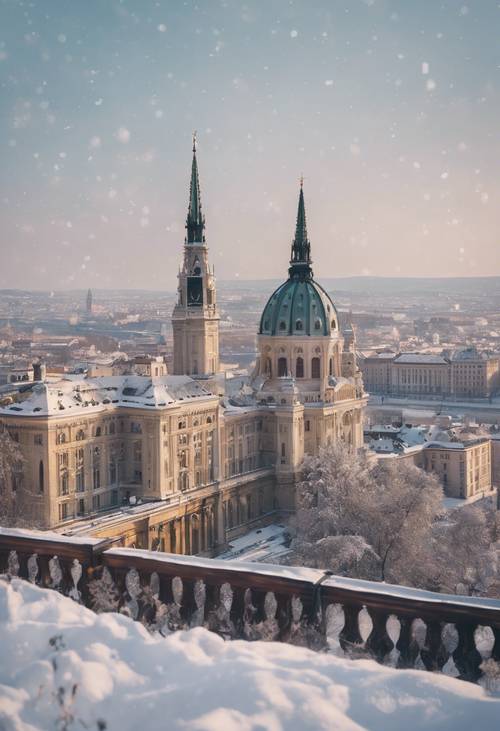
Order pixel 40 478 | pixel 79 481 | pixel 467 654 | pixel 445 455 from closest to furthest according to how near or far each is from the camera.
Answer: pixel 467 654 → pixel 40 478 → pixel 79 481 → pixel 445 455

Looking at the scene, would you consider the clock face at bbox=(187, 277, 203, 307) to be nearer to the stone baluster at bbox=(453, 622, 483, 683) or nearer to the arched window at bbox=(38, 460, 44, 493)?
Result: the arched window at bbox=(38, 460, 44, 493)

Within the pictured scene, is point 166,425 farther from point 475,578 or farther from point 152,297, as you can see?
point 152,297

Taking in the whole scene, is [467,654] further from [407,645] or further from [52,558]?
[52,558]

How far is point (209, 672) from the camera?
7.28m

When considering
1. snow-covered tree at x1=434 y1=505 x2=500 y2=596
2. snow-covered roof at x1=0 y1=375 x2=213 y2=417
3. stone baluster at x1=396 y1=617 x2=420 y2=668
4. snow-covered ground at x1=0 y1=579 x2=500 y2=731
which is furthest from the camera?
snow-covered roof at x1=0 y1=375 x2=213 y2=417

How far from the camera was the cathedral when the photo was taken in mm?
40000

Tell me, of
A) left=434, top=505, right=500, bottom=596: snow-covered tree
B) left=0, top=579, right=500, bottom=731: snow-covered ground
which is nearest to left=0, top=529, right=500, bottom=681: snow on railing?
left=0, top=579, right=500, bottom=731: snow-covered ground

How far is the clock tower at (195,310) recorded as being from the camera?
55.0 meters

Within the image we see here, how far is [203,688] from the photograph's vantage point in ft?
22.9

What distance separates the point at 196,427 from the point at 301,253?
20.9m

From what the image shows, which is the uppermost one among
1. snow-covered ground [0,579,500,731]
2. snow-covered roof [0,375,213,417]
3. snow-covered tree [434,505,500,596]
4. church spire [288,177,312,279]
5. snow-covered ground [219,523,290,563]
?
church spire [288,177,312,279]

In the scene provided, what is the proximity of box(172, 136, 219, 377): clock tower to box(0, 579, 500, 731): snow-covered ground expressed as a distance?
154 feet

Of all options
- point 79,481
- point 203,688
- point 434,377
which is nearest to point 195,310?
point 79,481

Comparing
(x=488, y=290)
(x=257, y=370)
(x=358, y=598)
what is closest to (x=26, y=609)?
(x=358, y=598)
